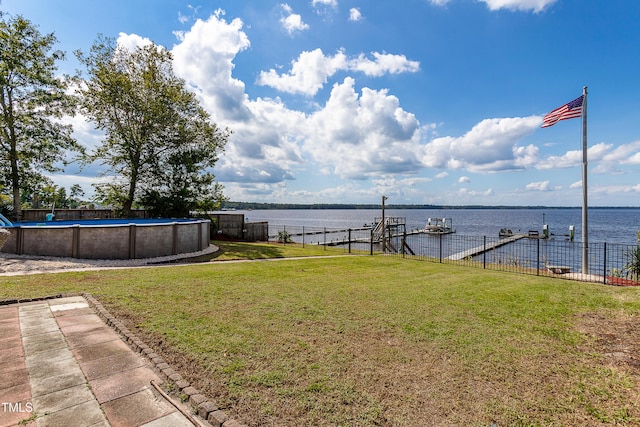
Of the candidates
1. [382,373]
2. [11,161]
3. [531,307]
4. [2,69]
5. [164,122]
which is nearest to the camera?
[382,373]

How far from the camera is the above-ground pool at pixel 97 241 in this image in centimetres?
1079

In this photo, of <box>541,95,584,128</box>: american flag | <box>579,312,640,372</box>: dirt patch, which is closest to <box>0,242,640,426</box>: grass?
<box>579,312,640,372</box>: dirt patch

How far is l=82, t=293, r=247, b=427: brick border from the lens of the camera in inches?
106

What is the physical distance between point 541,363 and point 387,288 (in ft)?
14.5

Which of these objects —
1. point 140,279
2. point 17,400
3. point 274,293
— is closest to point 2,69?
point 140,279

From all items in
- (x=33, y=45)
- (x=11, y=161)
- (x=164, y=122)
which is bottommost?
(x=11, y=161)

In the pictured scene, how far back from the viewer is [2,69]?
15344 mm

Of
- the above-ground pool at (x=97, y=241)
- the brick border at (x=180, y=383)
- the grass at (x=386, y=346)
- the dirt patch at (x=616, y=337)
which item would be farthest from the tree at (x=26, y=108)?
the dirt patch at (x=616, y=337)

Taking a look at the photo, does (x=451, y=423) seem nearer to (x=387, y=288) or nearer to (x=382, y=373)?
(x=382, y=373)

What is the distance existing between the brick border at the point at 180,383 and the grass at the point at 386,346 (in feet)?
0.47

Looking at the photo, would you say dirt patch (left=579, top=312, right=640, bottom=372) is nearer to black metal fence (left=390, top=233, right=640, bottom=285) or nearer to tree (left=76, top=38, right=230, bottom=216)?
black metal fence (left=390, top=233, right=640, bottom=285)

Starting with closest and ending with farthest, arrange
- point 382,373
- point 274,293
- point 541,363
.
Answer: point 382,373 < point 541,363 < point 274,293

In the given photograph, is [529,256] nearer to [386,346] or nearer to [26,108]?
[386,346]

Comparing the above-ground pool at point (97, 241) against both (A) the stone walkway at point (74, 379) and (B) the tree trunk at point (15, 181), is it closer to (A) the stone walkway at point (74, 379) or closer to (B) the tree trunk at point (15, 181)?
(A) the stone walkway at point (74, 379)
